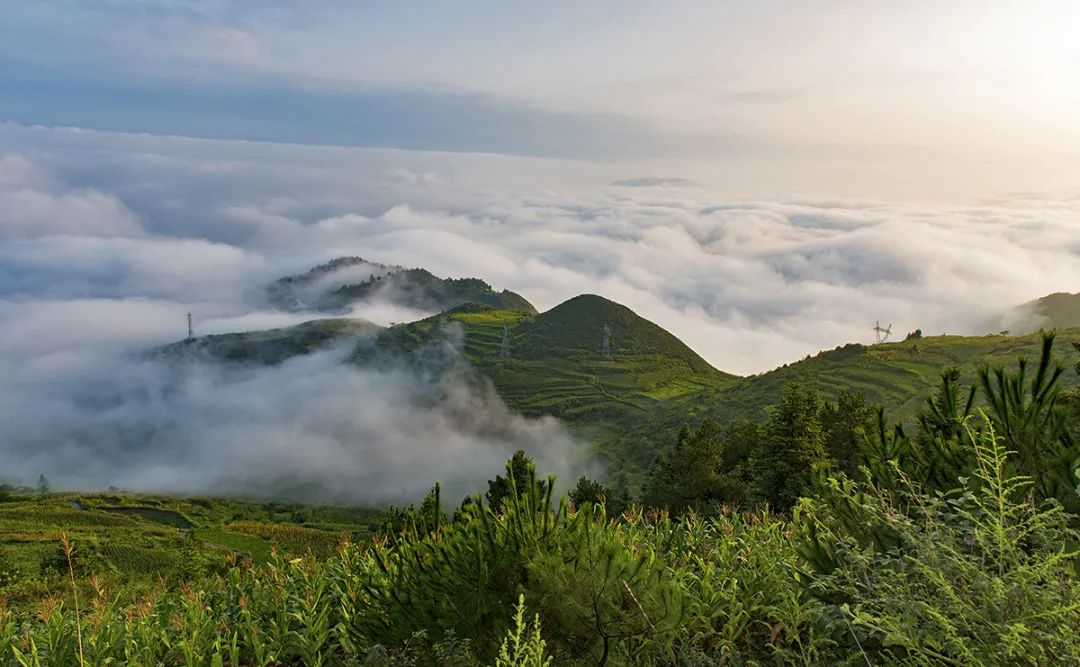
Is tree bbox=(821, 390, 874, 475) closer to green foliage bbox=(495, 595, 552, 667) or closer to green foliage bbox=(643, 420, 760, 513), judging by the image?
green foliage bbox=(643, 420, 760, 513)

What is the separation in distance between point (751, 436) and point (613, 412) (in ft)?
439

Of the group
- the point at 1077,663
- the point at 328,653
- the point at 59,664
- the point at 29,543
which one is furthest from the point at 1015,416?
the point at 29,543

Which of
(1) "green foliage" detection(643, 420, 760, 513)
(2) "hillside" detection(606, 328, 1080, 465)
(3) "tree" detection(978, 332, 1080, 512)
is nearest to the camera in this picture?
(3) "tree" detection(978, 332, 1080, 512)

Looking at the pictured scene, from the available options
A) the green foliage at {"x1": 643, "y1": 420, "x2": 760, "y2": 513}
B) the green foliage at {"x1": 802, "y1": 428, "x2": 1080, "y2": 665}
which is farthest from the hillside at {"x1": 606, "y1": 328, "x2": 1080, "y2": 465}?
the green foliage at {"x1": 802, "y1": 428, "x2": 1080, "y2": 665}

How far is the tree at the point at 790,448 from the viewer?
32969 mm

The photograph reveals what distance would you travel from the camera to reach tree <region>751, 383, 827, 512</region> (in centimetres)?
3297

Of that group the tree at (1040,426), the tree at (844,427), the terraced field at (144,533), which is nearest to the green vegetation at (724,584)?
the tree at (1040,426)

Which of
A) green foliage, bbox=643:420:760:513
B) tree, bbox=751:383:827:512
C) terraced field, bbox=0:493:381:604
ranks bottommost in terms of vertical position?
terraced field, bbox=0:493:381:604

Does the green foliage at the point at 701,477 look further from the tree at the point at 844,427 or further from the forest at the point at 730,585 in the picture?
the forest at the point at 730,585

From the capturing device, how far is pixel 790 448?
33.7m

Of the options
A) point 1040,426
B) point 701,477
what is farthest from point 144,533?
point 1040,426

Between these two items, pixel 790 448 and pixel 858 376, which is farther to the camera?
pixel 858 376

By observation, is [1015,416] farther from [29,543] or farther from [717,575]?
[29,543]

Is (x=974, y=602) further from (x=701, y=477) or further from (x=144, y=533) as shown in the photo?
(x=144, y=533)
